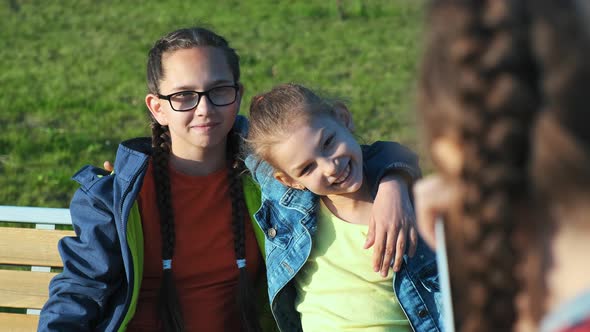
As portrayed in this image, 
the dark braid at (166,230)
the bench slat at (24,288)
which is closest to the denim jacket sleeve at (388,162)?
the dark braid at (166,230)

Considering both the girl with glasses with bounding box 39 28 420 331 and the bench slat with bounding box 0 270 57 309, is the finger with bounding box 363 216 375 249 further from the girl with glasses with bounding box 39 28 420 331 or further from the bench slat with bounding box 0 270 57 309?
the bench slat with bounding box 0 270 57 309

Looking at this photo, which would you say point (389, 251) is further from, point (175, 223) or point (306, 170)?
point (175, 223)

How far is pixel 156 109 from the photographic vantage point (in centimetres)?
341

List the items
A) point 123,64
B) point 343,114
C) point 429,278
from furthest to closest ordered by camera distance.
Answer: point 123,64, point 343,114, point 429,278

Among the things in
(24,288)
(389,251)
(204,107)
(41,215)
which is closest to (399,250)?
(389,251)

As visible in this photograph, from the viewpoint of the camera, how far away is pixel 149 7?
9523mm

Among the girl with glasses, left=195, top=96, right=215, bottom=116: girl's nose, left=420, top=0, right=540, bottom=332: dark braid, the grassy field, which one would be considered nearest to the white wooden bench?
the girl with glasses

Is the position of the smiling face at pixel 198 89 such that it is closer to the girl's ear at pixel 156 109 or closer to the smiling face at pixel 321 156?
the girl's ear at pixel 156 109

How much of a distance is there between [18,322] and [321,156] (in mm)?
1550

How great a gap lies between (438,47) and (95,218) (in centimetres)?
→ 209

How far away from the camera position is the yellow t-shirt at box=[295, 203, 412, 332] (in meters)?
2.98

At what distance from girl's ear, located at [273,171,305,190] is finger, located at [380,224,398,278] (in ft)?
1.26

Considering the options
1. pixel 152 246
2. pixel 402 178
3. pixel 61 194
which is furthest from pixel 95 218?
pixel 61 194

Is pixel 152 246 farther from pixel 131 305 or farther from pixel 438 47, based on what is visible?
pixel 438 47
